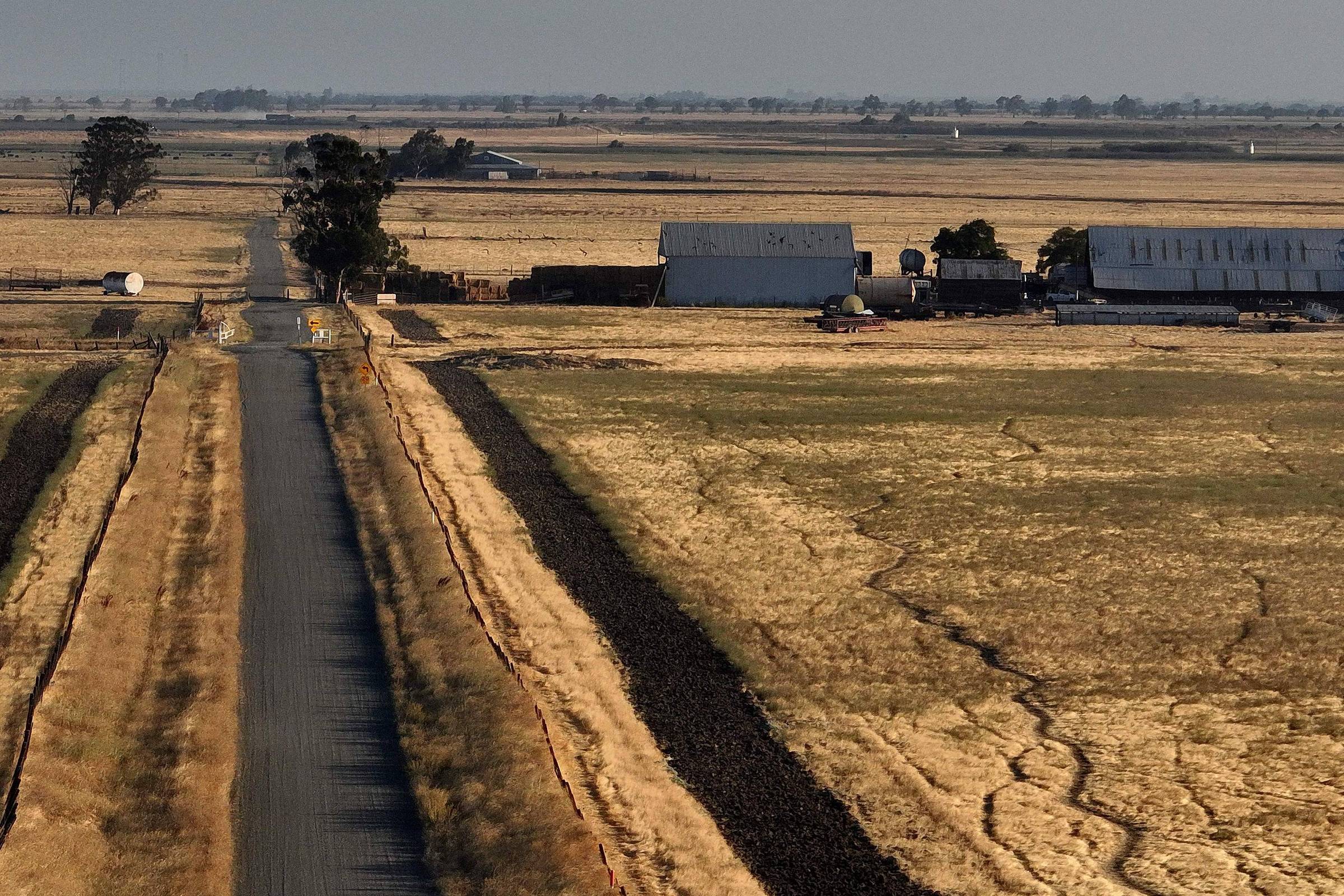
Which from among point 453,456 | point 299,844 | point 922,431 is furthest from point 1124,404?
point 299,844

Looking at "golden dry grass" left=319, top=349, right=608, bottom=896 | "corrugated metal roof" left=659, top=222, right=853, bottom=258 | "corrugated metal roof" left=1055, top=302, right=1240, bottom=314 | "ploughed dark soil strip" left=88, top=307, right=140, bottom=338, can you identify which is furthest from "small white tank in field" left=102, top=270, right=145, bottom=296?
"golden dry grass" left=319, top=349, right=608, bottom=896

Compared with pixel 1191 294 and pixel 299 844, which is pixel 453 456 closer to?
pixel 299 844

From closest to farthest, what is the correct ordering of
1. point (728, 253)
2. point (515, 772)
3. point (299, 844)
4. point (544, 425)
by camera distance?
1. point (299, 844)
2. point (515, 772)
3. point (544, 425)
4. point (728, 253)

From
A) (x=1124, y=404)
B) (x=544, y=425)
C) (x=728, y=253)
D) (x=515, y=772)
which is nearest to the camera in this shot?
(x=515, y=772)

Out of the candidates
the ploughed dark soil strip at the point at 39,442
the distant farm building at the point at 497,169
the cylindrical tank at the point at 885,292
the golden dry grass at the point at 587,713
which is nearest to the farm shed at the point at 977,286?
the cylindrical tank at the point at 885,292

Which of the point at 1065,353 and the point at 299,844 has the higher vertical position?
the point at 1065,353

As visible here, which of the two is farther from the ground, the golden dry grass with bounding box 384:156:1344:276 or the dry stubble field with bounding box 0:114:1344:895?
the golden dry grass with bounding box 384:156:1344:276

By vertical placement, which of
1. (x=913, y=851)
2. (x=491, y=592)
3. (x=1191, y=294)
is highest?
(x=1191, y=294)

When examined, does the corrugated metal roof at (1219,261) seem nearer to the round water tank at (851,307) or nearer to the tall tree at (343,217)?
the round water tank at (851,307)

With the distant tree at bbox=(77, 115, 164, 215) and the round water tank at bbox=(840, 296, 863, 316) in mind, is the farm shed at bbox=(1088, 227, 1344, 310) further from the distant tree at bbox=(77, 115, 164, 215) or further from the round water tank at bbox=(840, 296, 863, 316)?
the distant tree at bbox=(77, 115, 164, 215)
